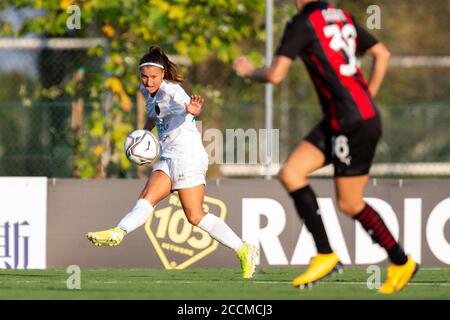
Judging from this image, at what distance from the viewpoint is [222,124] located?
1582cm

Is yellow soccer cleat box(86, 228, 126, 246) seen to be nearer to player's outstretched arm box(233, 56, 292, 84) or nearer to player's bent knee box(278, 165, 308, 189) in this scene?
player's bent knee box(278, 165, 308, 189)

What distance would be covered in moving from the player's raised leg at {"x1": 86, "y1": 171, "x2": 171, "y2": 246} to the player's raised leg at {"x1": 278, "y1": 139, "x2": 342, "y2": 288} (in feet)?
6.67

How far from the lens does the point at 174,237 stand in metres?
13.4

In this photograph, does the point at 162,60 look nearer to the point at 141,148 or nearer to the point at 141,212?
the point at 141,148

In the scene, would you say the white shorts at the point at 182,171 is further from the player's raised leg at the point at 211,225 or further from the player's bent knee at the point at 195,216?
the player's bent knee at the point at 195,216

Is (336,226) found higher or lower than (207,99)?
lower

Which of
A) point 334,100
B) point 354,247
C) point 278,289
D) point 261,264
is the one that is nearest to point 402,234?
point 354,247

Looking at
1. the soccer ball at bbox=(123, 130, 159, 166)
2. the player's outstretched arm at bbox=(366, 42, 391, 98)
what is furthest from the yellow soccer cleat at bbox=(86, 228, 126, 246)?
the player's outstretched arm at bbox=(366, 42, 391, 98)

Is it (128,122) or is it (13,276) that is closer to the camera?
(13,276)

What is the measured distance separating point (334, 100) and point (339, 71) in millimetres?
198

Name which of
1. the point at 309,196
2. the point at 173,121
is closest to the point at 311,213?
the point at 309,196

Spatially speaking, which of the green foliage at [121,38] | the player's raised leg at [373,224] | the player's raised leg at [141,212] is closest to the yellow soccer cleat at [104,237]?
the player's raised leg at [141,212]
